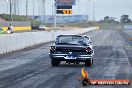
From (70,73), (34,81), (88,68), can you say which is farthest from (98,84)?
(88,68)

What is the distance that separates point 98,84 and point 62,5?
60693mm

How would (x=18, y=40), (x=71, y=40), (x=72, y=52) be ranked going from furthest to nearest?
(x=18, y=40)
(x=71, y=40)
(x=72, y=52)

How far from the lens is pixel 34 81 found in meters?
17.6

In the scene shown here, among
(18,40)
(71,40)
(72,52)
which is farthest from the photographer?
(18,40)

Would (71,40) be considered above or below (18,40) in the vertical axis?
above

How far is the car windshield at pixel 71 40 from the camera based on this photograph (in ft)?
82.1

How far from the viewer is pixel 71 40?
Answer: 83.2 feet

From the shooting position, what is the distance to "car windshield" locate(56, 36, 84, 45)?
25.0m

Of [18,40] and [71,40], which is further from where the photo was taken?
[18,40]

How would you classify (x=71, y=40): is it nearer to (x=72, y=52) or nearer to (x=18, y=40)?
(x=72, y=52)

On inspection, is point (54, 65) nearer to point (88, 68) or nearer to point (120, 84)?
point (88, 68)

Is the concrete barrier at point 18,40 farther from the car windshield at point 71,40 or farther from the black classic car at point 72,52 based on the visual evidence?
the black classic car at point 72,52

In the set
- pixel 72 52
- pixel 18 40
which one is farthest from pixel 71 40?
pixel 18 40

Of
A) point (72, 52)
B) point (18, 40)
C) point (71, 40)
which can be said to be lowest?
point (18, 40)
